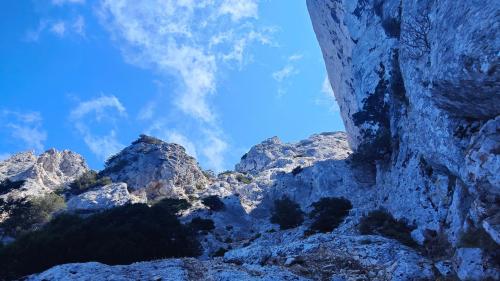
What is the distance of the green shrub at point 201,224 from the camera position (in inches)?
2190

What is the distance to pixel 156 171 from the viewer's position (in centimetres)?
7638

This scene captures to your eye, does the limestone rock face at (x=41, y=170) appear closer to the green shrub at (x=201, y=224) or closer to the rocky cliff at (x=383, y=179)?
the rocky cliff at (x=383, y=179)

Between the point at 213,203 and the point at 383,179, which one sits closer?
the point at 383,179

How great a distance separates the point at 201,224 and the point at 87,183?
26514 millimetres

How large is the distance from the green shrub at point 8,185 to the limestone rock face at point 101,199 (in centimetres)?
1032

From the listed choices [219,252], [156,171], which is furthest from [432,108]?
[156,171]

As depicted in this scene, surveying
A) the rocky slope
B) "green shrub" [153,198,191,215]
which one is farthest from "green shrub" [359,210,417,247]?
the rocky slope

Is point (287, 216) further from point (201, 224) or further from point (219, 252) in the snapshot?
point (219, 252)

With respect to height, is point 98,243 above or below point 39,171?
below

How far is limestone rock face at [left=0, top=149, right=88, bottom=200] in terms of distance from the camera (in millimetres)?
67000

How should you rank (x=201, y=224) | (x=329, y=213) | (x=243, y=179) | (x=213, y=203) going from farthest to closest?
(x=243, y=179)
(x=213, y=203)
(x=201, y=224)
(x=329, y=213)

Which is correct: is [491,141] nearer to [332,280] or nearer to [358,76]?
[332,280]

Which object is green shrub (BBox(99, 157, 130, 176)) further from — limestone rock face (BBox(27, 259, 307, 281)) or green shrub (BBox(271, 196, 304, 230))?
limestone rock face (BBox(27, 259, 307, 281))

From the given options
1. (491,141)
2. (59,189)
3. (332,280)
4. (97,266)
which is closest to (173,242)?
(97,266)
